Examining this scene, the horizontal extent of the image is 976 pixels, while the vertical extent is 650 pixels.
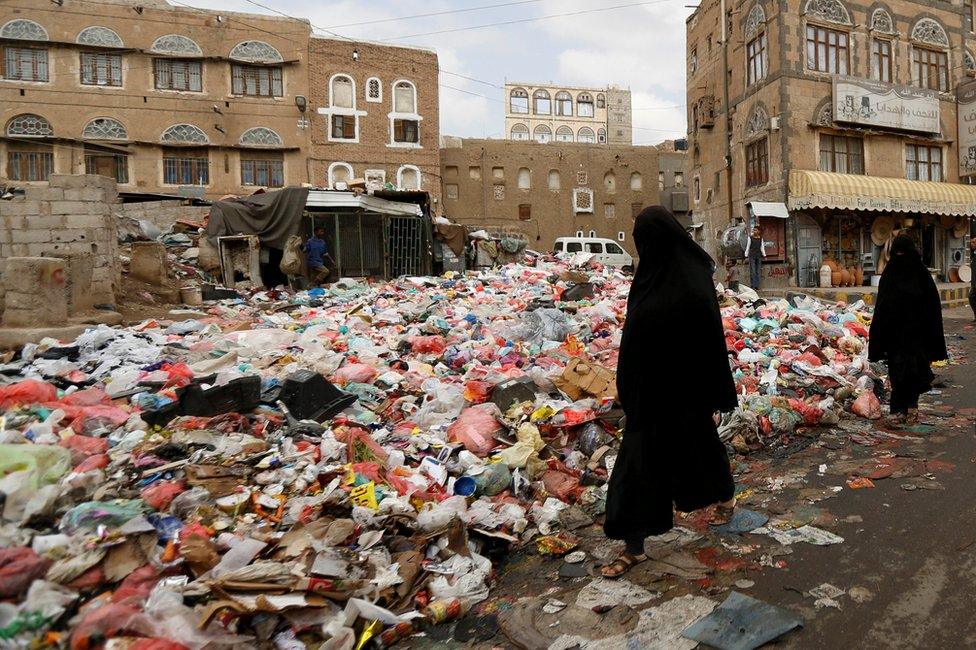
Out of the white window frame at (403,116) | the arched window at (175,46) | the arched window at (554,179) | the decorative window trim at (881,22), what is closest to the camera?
the decorative window trim at (881,22)

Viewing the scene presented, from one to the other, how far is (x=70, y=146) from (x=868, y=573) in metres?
28.7

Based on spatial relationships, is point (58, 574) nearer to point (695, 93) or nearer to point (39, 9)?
point (695, 93)

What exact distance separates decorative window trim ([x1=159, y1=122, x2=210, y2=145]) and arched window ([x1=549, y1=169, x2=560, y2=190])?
1584 cm

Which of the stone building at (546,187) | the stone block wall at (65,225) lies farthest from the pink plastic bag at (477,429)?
the stone building at (546,187)

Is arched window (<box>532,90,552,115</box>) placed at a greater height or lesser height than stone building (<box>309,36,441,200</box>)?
greater

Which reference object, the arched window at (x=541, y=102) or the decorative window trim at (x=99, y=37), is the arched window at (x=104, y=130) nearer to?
the decorative window trim at (x=99, y=37)

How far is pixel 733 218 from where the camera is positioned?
1945 centimetres

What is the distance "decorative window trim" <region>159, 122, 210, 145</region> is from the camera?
24.6 metres

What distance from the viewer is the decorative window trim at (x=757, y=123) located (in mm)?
17831

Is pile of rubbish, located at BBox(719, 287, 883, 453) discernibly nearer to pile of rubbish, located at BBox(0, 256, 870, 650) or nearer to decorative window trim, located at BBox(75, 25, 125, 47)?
pile of rubbish, located at BBox(0, 256, 870, 650)

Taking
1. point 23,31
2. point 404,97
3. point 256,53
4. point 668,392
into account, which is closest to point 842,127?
point 404,97

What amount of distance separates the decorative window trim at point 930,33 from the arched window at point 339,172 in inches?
806

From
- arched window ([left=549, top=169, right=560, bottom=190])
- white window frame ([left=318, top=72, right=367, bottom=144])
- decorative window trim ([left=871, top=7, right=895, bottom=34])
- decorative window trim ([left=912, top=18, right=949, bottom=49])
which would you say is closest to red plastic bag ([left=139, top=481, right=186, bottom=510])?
decorative window trim ([left=871, top=7, right=895, bottom=34])

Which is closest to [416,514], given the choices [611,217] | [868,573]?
[868,573]
